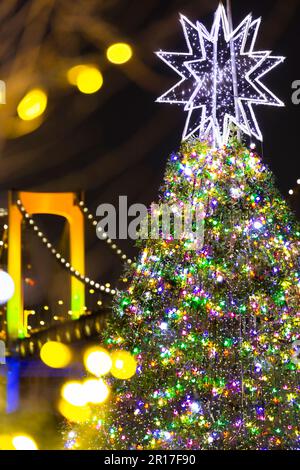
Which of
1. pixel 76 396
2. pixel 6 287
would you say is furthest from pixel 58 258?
pixel 76 396

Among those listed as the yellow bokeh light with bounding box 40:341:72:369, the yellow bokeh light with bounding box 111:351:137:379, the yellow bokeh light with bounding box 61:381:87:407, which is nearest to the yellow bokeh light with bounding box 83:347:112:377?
the yellow bokeh light with bounding box 111:351:137:379

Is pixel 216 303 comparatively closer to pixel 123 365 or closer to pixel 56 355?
pixel 123 365

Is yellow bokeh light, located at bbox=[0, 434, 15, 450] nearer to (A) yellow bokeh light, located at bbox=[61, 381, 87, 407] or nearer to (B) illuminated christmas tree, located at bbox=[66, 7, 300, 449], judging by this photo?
(A) yellow bokeh light, located at bbox=[61, 381, 87, 407]

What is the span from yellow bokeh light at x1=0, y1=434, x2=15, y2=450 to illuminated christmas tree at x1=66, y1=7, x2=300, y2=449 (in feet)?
3.25

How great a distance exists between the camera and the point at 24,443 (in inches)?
243

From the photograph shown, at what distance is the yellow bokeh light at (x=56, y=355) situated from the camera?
1630 centimetres

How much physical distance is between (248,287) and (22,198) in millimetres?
17881

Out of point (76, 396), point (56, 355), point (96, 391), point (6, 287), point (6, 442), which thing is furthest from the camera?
point (6, 287)

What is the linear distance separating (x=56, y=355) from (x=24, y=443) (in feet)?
36.4

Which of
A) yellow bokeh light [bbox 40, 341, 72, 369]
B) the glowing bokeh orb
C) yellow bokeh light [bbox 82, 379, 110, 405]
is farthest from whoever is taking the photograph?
the glowing bokeh orb

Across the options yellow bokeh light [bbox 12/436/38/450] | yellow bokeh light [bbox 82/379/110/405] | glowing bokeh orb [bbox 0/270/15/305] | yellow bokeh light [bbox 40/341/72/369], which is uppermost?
glowing bokeh orb [bbox 0/270/15/305]

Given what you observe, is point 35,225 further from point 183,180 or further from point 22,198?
point 183,180

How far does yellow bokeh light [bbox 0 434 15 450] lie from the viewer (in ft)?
19.2

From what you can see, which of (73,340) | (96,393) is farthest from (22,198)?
(96,393)
